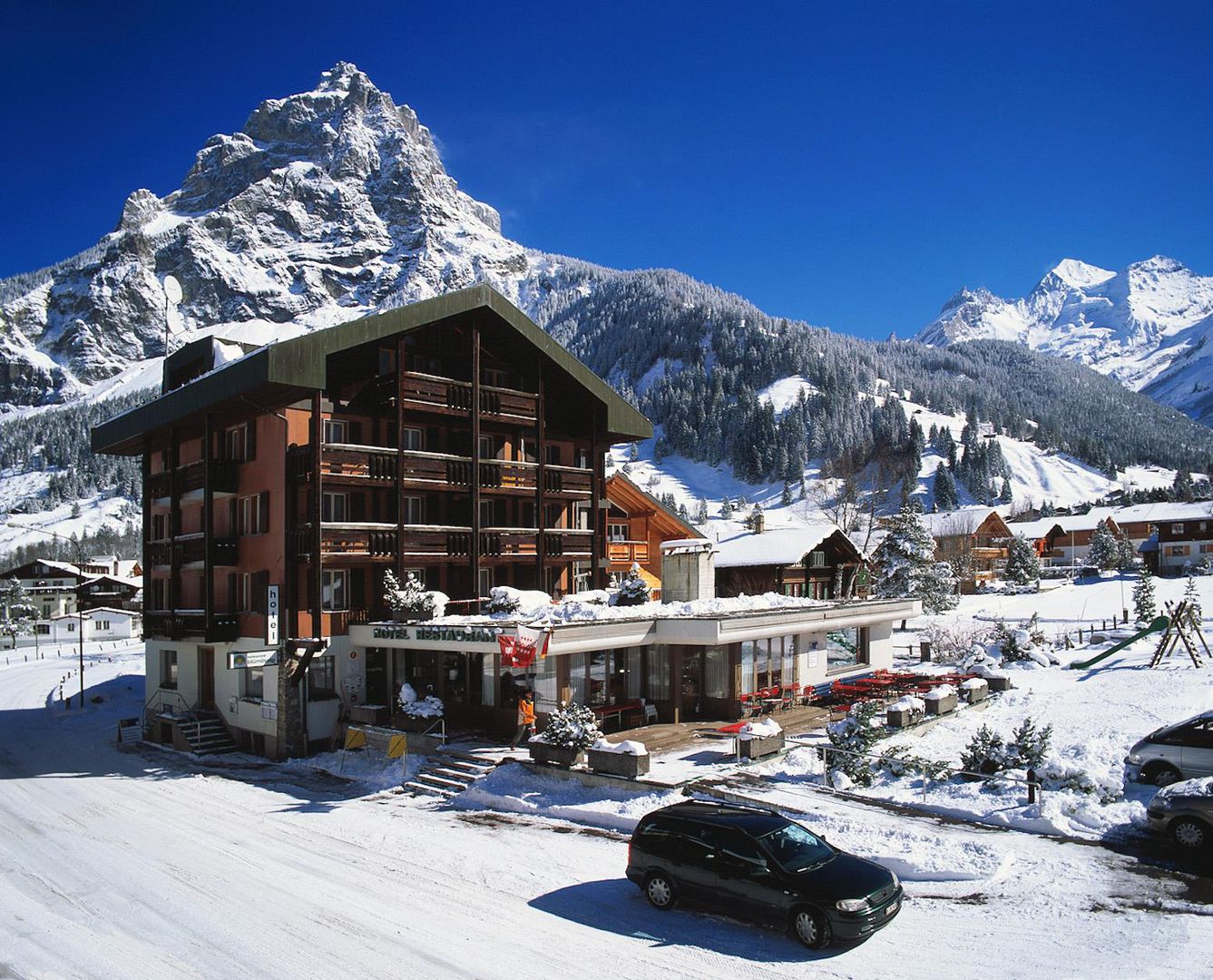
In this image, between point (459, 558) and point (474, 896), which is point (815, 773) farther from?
point (459, 558)

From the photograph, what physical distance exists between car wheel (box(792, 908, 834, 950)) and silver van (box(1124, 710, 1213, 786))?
11.5m

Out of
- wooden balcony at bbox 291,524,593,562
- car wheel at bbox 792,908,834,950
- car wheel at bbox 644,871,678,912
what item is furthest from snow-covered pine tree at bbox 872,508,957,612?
car wheel at bbox 792,908,834,950

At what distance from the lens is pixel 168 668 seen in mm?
41031

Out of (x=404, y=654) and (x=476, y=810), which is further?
(x=404, y=654)

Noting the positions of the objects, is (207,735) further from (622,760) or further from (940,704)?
(940,704)

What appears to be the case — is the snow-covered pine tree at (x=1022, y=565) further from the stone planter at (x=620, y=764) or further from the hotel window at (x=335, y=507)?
the stone planter at (x=620, y=764)

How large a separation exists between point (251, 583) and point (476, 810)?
1701 cm

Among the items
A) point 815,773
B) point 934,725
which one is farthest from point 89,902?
point 934,725

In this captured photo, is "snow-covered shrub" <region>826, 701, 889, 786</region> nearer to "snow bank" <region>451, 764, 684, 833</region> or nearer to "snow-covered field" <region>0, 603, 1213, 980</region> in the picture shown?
"snow-covered field" <region>0, 603, 1213, 980</region>

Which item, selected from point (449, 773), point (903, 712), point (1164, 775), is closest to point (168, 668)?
point (449, 773)

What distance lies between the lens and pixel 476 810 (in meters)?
23.0

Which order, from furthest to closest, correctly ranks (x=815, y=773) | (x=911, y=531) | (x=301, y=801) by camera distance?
(x=911, y=531) < (x=301, y=801) < (x=815, y=773)

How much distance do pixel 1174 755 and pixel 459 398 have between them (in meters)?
27.0

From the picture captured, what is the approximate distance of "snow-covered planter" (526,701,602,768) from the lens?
23562 mm
